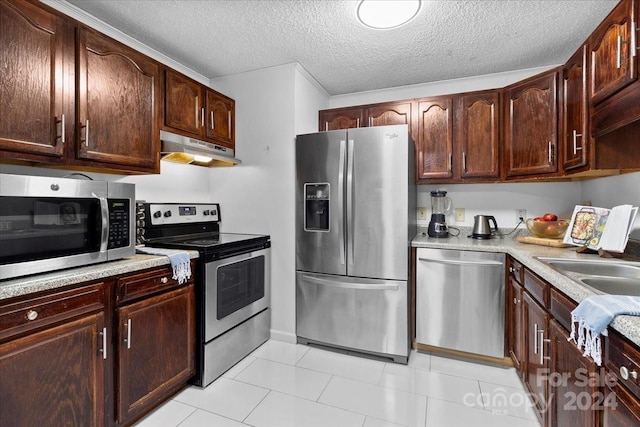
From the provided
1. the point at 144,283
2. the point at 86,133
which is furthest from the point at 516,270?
the point at 86,133

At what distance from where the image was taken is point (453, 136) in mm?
2621

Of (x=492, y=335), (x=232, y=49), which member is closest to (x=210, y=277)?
(x=232, y=49)

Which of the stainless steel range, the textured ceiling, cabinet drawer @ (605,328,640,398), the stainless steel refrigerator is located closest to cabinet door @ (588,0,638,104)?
the textured ceiling

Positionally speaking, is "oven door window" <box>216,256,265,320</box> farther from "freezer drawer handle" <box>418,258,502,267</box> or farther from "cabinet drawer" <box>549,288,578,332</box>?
"cabinet drawer" <box>549,288,578,332</box>

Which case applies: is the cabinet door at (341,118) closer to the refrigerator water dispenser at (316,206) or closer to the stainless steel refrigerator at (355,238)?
the stainless steel refrigerator at (355,238)

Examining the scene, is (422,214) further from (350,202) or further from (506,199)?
(350,202)

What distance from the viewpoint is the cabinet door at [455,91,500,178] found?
251cm

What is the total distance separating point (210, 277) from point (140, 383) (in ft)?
2.14

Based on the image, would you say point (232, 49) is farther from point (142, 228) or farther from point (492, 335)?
point (492, 335)

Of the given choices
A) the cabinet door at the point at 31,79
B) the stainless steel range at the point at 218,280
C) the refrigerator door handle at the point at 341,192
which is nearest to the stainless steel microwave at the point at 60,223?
the cabinet door at the point at 31,79

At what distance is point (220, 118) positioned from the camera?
2598mm

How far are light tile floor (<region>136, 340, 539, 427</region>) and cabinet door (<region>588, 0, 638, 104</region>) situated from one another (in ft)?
5.84

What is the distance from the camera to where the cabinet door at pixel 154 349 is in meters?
1.53

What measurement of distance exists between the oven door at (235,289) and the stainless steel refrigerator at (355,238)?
293mm
